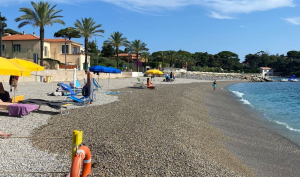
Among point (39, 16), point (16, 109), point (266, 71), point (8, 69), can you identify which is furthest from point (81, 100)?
point (266, 71)

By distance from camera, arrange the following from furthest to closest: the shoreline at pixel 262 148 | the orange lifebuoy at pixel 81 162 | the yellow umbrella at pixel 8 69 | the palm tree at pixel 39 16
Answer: the palm tree at pixel 39 16
the yellow umbrella at pixel 8 69
the shoreline at pixel 262 148
the orange lifebuoy at pixel 81 162

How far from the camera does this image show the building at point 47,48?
1345 inches

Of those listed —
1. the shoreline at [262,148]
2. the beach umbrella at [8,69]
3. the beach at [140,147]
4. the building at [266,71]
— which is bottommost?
the shoreline at [262,148]

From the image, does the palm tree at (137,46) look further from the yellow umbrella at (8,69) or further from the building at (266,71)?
the building at (266,71)

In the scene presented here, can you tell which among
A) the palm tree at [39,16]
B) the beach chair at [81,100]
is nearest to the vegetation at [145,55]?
the palm tree at [39,16]

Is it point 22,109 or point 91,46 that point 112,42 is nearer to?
point 91,46

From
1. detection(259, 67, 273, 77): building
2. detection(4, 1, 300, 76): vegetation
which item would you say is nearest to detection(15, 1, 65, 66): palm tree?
detection(4, 1, 300, 76): vegetation

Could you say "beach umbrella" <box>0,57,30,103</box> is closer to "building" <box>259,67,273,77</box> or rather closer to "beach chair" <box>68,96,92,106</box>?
"beach chair" <box>68,96,92,106</box>

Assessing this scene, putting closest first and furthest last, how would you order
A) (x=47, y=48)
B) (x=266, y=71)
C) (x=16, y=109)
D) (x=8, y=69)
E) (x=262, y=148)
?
(x=8, y=69) < (x=262, y=148) < (x=16, y=109) < (x=47, y=48) < (x=266, y=71)

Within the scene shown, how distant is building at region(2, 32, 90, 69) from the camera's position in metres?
34.2

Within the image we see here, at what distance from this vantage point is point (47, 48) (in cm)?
4072

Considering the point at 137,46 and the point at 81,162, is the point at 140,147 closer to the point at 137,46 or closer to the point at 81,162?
the point at 81,162

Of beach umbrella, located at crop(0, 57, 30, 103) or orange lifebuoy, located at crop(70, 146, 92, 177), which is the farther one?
beach umbrella, located at crop(0, 57, 30, 103)

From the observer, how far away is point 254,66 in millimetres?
131625
